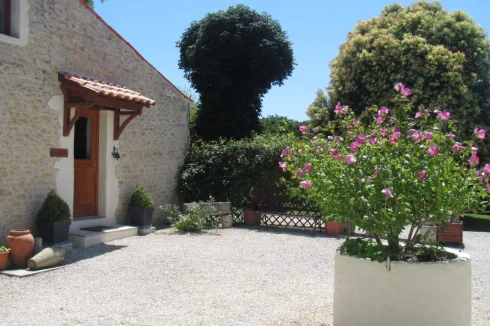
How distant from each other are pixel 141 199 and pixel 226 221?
2.24 m

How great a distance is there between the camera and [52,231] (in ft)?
24.7

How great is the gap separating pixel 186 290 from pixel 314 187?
7.18 feet

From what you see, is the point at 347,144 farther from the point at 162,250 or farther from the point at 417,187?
the point at 162,250

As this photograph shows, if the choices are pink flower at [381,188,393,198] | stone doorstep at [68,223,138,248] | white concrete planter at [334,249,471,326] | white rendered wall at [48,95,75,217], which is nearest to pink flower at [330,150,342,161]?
pink flower at [381,188,393,198]

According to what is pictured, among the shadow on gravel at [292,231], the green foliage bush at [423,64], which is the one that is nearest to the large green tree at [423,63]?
the green foliage bush at [423,64]

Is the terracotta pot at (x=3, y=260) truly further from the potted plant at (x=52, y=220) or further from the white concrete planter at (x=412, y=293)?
the white concrete planter at (x=412, y=293)

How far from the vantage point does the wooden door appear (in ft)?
29.9

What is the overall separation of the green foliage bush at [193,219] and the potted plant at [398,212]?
19.7ft

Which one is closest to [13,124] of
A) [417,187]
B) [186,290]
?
[186,290]

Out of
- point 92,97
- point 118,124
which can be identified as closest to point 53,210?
point 92,97

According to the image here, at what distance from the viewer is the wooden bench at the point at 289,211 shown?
411 inches

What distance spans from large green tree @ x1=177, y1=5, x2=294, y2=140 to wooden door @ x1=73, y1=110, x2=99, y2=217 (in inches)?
399

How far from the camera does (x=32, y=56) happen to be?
7844 millimetres

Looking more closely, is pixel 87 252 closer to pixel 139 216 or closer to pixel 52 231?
pixel 52 231
